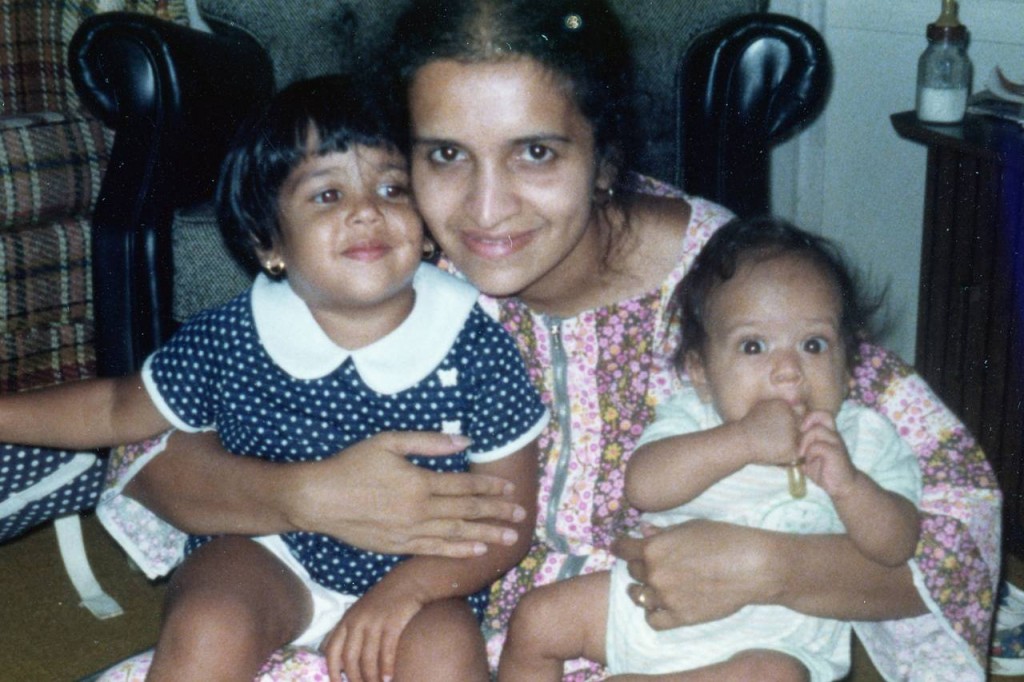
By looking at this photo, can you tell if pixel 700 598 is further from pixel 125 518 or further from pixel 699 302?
pixel 125 518

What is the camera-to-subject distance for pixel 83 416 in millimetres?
1192

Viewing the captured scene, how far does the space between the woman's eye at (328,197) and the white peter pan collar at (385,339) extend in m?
0.11

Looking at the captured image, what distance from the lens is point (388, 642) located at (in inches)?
40.4

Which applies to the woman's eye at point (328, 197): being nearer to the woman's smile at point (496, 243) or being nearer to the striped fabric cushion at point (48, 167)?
the woman's smile at point (496, 243)

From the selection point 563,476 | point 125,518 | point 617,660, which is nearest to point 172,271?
point 125,518

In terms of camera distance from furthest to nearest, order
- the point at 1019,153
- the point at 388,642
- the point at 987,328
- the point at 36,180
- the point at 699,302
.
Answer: the point at 36,180, the point at 987,328, the point at 1019,153, the point at 699,302, the point at 388,642

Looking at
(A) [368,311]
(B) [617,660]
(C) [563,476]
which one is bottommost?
(B) [617,660]

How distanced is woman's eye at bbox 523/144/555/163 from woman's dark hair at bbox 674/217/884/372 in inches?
8.0

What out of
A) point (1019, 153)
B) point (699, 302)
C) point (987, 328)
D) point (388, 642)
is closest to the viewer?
point (388, 642)

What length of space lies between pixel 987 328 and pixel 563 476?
3.16 ft

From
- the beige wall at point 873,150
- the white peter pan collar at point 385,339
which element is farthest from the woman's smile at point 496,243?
the beige wall at point 873,150

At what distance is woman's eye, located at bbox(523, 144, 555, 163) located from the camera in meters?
1.09

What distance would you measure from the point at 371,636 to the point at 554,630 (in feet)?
0.58

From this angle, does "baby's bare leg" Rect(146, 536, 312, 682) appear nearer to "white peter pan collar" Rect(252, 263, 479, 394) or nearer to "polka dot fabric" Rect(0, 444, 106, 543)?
"white peter pan collar" Rect(252, 263, 479, 394)
